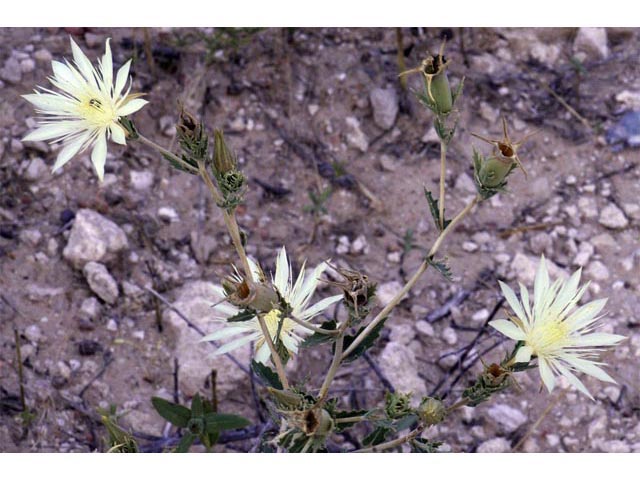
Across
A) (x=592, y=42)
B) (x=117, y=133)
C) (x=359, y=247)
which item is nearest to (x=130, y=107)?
(x=117, y=133)

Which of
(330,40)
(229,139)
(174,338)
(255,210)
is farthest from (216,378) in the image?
(330,40)

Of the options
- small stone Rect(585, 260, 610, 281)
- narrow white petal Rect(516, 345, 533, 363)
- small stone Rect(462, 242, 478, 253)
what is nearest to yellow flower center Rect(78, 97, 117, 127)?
narrow white petal Rect(516, 345, 533, 363)

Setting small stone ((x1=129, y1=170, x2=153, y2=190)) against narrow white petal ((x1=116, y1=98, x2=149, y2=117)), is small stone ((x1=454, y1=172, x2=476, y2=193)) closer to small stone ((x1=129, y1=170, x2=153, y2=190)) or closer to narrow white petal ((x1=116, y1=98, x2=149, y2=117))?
small stone ((x1=129, y1=170, x2=153, y2=190))

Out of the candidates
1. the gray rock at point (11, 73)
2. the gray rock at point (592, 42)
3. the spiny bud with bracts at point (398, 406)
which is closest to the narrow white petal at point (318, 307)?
the spiny bud with bracts at point (398, 406)

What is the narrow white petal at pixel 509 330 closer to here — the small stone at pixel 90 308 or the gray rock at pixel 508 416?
the gray rock at pixel 508 416

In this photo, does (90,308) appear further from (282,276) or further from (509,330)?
(509,330)

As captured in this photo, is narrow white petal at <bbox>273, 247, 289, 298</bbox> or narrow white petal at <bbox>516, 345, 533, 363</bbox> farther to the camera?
narrow white petal at <bbox>273, 247, 289, 298</bbox>
